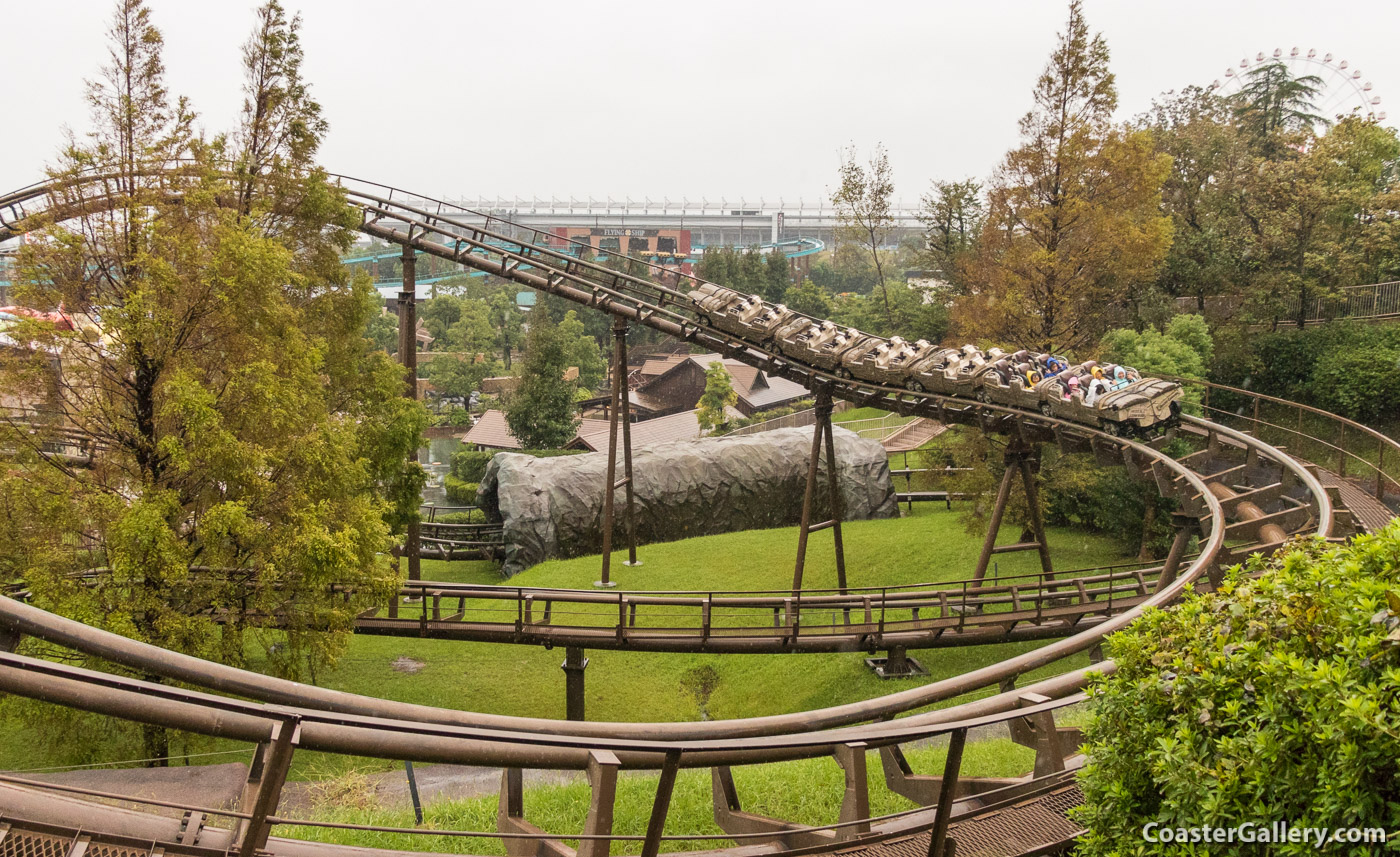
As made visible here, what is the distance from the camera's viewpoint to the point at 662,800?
343cm

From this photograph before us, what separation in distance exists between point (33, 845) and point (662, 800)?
2.23 m

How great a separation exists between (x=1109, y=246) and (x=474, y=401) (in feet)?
120

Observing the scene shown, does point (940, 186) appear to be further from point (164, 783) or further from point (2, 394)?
point (164, 783)

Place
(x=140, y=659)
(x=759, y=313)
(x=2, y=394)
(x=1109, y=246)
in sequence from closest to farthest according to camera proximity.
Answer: (x=140, y=659) → (x=2, y=394) → (x=759, y=313) → (x=1109, y=246)

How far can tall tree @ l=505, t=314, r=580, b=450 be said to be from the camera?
33.9 meters

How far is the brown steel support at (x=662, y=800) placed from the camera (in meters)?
3.32

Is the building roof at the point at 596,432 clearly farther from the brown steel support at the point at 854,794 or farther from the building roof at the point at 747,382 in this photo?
the brown steel support at the point at 854,794

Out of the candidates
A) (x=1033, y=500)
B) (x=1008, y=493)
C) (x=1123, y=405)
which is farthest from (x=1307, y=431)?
(x=1123, y=405)

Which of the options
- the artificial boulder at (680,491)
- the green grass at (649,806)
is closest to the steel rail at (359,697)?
the green grass at (649,806)

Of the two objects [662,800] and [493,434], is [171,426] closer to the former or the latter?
[662,800]

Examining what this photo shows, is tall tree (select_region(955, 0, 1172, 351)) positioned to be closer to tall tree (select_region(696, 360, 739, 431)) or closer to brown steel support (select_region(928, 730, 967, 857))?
tall tree (select_region(696, 360, 739, 431))

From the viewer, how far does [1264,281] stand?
2555 centimetres

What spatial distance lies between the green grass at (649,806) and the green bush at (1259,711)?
4.07m

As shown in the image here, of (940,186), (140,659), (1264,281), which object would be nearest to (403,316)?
(140,659)
